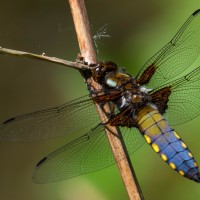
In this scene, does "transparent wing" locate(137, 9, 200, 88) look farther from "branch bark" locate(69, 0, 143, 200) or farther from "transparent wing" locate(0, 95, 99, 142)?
"branch bark" locate(69, 0, 143, 200)

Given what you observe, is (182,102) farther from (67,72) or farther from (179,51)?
(67,72)

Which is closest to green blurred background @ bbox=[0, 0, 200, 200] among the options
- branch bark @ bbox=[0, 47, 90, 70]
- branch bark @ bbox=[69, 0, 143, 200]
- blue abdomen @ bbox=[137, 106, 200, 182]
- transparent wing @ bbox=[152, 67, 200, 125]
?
transparent wing @ bbox=[152, 67, 200, 125]

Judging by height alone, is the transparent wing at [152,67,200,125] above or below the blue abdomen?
above

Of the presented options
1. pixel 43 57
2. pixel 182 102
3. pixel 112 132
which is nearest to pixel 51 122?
pixel 112 132

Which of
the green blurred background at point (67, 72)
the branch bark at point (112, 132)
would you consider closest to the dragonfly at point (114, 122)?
the branch bark at point (112, 132)

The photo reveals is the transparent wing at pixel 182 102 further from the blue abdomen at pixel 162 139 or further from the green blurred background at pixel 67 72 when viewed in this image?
the green blurred background at pixel 67 72
